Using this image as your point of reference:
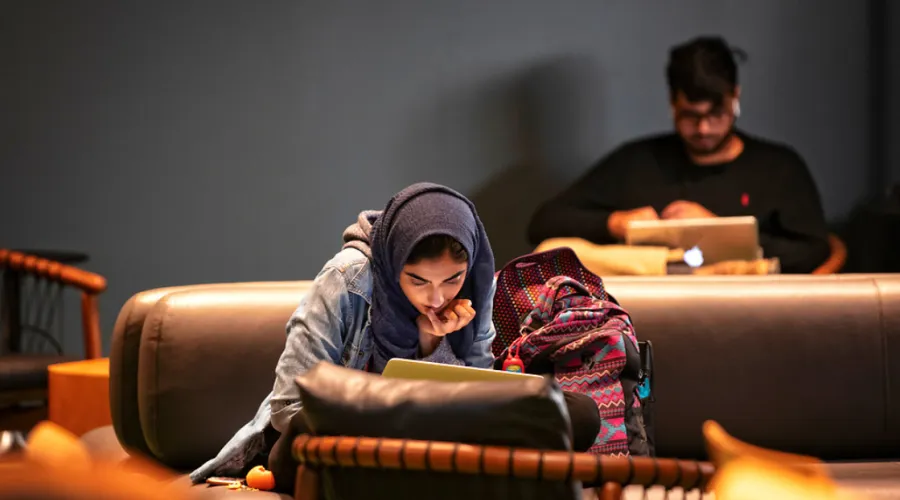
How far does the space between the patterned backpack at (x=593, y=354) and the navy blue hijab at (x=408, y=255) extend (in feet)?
0.31

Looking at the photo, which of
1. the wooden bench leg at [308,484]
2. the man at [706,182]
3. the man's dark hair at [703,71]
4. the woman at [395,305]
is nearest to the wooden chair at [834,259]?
the man at [706,182]

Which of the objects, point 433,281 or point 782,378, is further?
point 782,378

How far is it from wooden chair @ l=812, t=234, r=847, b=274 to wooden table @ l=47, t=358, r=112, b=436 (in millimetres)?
2146

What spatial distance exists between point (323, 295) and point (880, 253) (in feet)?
8.41

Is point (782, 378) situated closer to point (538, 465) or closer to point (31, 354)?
point (538, 465)

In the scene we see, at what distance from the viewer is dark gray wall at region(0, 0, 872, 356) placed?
3.56 meters

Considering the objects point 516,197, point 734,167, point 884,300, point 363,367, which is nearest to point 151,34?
point 516,197

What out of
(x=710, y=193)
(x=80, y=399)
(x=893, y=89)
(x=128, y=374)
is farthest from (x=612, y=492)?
(x=893, y=89)

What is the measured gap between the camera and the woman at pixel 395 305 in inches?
60.9

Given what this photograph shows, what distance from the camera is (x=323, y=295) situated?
5.25ft

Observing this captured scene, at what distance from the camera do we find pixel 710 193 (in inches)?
128

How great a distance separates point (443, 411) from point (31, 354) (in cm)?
213

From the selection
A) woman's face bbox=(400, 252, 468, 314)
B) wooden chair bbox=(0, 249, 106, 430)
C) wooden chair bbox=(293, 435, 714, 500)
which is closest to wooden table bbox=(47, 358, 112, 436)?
wooden chair bbox=(0, 249, 106, 430)

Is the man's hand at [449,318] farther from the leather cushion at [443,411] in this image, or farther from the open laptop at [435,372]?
the leather cushion at [443,411]
